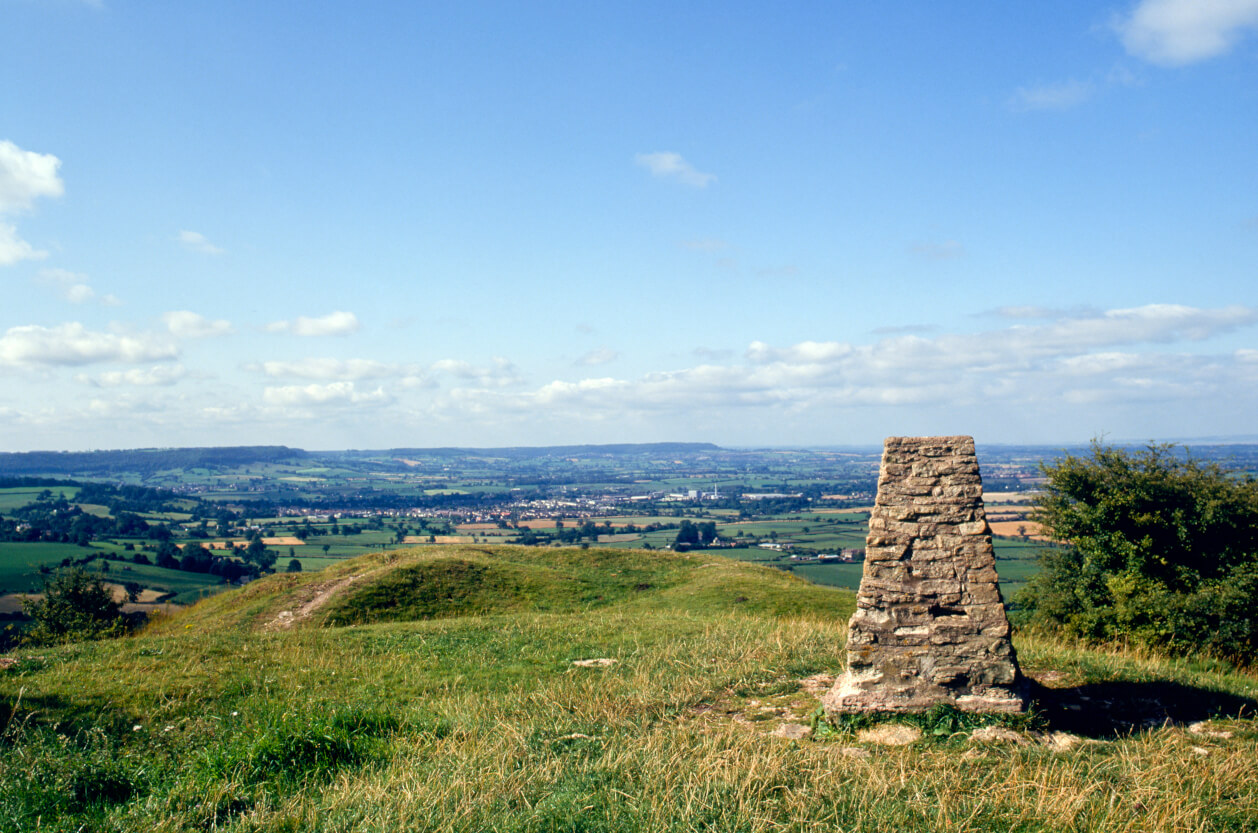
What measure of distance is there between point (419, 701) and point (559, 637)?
6.46 meters

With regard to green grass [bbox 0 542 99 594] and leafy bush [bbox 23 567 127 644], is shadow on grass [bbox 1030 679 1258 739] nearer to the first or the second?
leafy bush [bbox 23 567 127 644]

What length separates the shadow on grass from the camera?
962 centimetres

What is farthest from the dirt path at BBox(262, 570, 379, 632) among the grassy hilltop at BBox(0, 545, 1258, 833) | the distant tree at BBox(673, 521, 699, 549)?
the distant tree at BBox(673, 521, 699, 549)

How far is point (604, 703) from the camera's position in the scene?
10.6m

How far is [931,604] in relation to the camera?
9680 mm

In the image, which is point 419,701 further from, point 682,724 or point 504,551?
point 504,551

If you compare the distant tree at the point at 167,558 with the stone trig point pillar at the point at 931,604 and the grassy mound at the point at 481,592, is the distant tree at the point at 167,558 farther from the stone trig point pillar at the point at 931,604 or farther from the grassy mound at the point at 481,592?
the stone trig point pillar at the point at 931,604

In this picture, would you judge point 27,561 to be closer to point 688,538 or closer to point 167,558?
point 167,558

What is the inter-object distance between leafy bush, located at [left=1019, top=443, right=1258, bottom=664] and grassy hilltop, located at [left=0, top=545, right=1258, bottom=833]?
2830 millimetres

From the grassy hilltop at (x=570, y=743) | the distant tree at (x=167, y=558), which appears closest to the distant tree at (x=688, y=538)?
the distant tree at (x=167, y=558)

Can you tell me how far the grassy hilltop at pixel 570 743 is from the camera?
6.44 meters

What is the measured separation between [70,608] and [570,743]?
32003mm

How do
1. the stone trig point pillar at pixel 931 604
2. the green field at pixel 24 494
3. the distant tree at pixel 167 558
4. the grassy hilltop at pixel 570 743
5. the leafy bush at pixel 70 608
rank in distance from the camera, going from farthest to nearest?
the green field at pixel 24 494
the distant tree at pixel 167 558
the leafy bush at pixel 70 608
the stone trig point pillar at pixel 931 604
the grassy hilltop at pixel 570 743

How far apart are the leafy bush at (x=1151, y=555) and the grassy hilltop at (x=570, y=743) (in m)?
2.83
